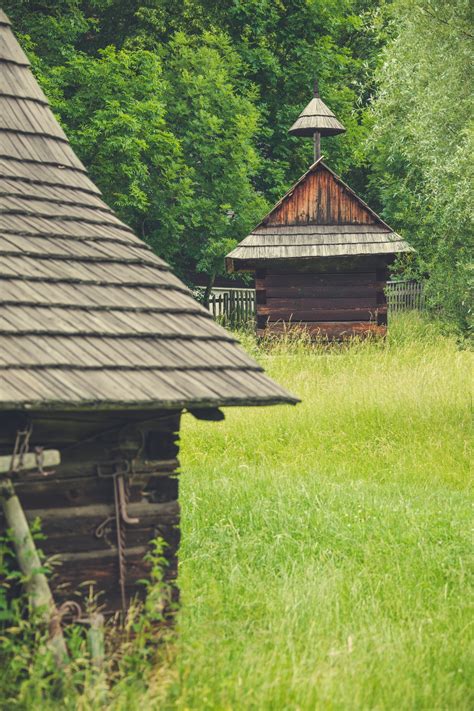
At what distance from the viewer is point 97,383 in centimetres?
462

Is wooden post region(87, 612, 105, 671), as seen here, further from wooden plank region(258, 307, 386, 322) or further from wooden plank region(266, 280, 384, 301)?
wooden plank region(266, 280, 384, 301)

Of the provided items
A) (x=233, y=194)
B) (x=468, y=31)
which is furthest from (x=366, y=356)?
(x=233, y=194)

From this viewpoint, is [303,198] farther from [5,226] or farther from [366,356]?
[5,226]

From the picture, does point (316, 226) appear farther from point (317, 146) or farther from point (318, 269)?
point (317, 146)

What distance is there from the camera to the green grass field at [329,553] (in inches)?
207

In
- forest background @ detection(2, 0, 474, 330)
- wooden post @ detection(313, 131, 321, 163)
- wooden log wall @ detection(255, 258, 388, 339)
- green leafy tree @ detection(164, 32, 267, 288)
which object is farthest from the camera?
green leafy tree @ detection(164, 32, 267, 288)

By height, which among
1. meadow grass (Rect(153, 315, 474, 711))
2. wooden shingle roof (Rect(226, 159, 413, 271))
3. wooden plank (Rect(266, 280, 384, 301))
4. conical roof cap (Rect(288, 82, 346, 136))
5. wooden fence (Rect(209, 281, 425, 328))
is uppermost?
conical roof cap (Rect(288, 82, 346, 136))

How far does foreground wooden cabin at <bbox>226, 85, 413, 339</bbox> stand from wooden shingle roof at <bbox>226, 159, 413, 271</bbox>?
0.06ft

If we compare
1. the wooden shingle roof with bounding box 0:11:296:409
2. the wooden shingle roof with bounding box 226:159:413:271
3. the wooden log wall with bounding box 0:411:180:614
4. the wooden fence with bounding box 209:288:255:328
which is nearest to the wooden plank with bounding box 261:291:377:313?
the wooden shingle roof with bounding box 226:159:413:271

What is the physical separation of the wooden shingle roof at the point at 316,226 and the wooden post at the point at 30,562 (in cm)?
1525

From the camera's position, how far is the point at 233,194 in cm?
2525

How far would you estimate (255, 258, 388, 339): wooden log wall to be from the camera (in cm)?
2039

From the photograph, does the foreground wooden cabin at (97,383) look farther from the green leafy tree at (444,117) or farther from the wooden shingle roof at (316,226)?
the wooden shingle roof at (316,226)

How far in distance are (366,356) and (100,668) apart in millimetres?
12500
